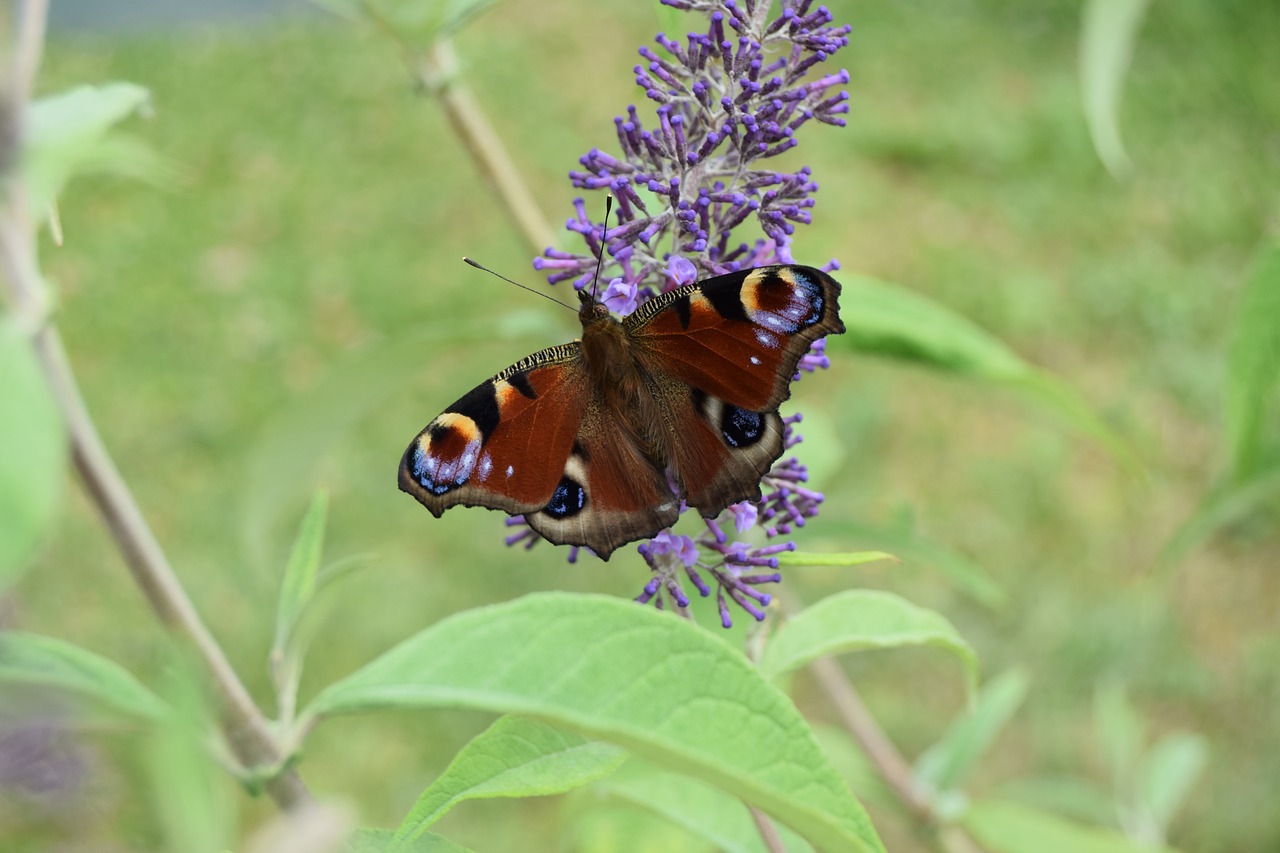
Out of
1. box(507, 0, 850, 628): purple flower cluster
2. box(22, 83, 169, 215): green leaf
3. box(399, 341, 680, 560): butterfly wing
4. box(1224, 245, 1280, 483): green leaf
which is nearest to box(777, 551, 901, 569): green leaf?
box(507, 0, 850, 628): purple flower cluster

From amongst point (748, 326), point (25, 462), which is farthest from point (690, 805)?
point (25, 462)

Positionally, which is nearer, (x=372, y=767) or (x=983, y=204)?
(x=372, y=767)

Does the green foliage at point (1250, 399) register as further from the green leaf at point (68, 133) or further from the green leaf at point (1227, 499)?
the green leaf at point (68, 133)

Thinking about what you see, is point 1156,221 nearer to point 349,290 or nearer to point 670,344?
point 349,290

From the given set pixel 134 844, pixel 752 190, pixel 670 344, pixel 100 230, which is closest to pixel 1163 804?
pixel 670 344

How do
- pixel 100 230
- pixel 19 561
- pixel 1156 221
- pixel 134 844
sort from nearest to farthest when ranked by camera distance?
pixel 19 561, pixel 134 844, pixel 1156 221, pixel 100 230

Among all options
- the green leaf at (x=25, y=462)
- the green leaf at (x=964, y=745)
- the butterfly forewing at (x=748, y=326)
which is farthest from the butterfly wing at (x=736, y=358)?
the green leaf at (x=964, y=745)

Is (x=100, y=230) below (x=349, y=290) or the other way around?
the other way around

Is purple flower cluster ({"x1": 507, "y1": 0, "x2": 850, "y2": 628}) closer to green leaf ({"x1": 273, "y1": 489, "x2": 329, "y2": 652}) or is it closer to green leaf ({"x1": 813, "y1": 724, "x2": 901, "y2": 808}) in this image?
green leaf ({"x1": 273, "y1": 489, "x2": 329, "y2": 652})
